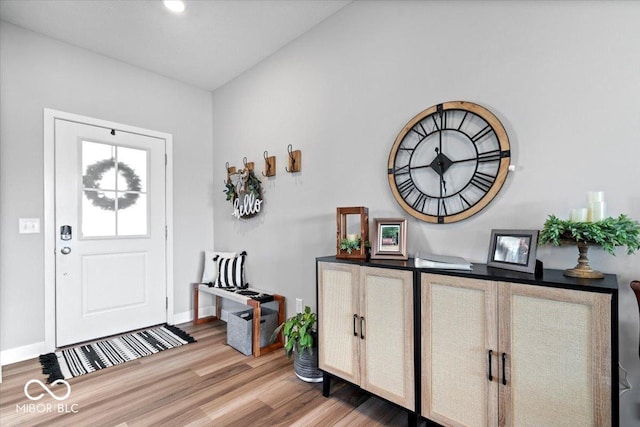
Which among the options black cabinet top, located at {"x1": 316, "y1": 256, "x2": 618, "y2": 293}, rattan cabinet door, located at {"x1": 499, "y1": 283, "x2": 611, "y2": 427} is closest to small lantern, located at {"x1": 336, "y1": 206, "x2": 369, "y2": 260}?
black cabinet top, located at {"x1": 316, "y1": 256, "x2": 618, "y2": 293}

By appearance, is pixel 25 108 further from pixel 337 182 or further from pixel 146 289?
pixel 337 182

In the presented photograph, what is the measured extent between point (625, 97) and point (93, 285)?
13.1 ft

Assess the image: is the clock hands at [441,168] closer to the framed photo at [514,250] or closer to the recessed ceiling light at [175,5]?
the framed photo at [514,250]

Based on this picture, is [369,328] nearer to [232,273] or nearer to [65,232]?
[232,273]

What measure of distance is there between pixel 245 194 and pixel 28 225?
182 cm

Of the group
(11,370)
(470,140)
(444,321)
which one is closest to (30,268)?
(11,370)

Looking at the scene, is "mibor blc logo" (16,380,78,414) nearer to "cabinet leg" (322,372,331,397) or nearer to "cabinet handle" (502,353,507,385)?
"cabinet leg" (322,372,331,397)

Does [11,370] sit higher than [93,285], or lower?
lower

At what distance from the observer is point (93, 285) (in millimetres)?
2943

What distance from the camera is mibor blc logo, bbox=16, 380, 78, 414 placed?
1.88m

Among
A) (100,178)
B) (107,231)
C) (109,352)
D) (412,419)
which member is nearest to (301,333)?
(412,419)

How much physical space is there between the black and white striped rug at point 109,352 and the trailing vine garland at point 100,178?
1277mm

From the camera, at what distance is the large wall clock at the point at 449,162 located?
1.68 m

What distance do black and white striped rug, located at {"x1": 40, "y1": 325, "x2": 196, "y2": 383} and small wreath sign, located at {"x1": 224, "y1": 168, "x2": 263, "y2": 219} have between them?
1.34 m
